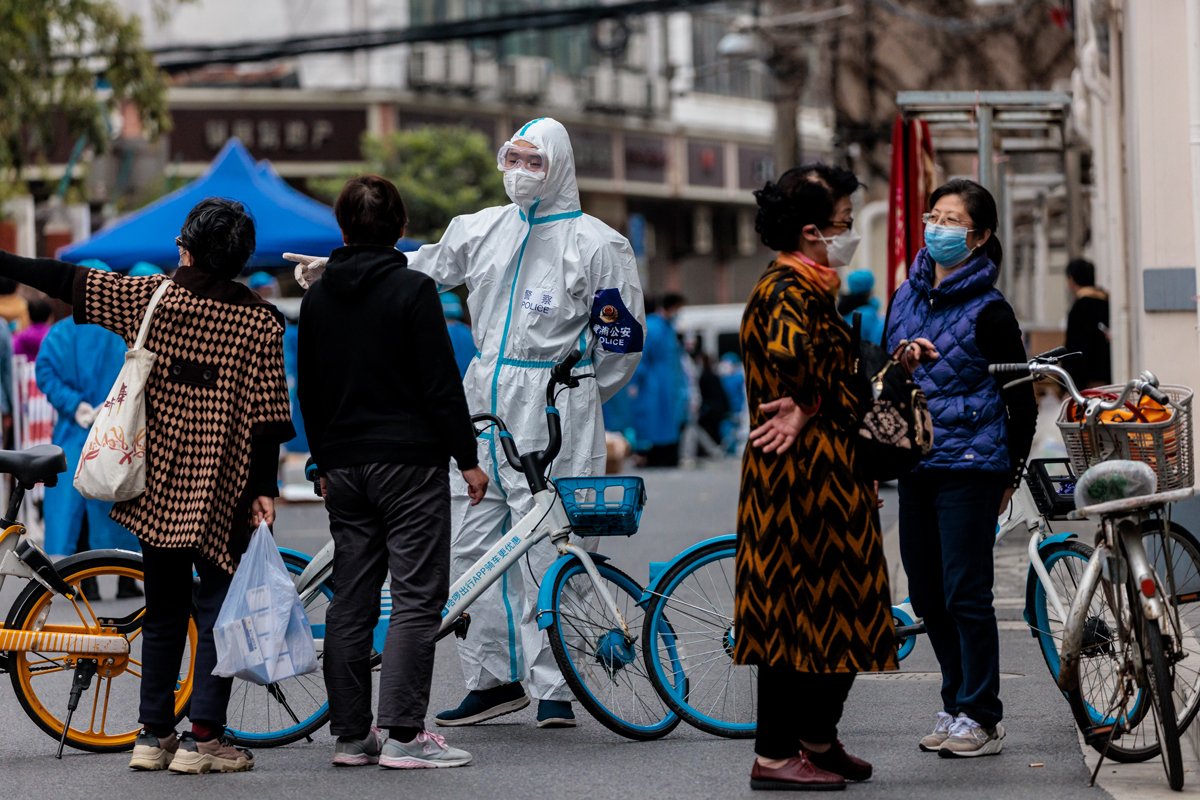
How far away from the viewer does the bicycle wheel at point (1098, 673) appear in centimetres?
606

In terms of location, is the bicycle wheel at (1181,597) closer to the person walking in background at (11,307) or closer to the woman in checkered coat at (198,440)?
the woman in checkered coat at (198,440)

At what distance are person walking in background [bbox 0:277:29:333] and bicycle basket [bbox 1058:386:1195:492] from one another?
10684 mm

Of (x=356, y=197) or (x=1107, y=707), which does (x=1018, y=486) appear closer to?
(x=1107, y=707)

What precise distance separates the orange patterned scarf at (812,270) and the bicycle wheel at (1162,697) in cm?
122

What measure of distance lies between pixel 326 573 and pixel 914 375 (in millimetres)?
2035

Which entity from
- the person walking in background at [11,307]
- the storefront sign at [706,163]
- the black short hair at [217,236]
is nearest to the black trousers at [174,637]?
the black short hair at [217,236]

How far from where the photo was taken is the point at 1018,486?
6629mm

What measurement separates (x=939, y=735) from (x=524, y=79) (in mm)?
40116

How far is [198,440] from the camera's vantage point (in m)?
6.30

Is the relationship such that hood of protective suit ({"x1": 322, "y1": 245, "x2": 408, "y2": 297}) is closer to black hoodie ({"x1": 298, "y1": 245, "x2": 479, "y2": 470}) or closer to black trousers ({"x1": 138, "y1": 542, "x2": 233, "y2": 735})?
black hoodie ({"x1": 298, "y1": 245, "x2": 479, "y2": 470})

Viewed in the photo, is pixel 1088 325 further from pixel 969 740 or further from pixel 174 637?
pixel 174 637

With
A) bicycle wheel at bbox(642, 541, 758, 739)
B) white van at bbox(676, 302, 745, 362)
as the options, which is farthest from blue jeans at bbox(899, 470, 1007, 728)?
white van at bbox(676, 302, 745, 362)

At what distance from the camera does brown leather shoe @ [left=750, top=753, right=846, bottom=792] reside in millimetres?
5875

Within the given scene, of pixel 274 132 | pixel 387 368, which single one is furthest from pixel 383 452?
pixel 274 132
